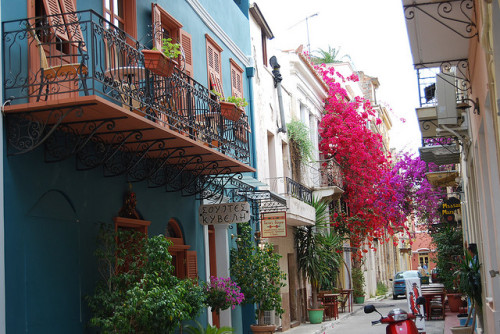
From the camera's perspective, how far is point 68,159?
29.7ft

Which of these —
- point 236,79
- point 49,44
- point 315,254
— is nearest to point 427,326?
point 315,254

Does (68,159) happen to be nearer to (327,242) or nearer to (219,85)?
(219,85)

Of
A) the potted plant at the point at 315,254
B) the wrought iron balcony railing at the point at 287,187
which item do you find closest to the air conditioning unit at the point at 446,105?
the wrought iron balcony railing at the point at 287,187

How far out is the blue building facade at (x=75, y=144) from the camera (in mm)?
7848

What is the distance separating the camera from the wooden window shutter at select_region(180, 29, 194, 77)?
13406mm

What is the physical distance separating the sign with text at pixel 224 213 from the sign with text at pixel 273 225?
334 cm

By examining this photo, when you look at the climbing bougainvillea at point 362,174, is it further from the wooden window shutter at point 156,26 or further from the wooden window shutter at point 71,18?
the wooden window shutter at point 71,18

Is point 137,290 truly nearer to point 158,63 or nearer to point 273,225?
point 158,63

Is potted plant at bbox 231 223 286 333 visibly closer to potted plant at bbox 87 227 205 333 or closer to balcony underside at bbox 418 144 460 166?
balcony underside at bbox 418 144 460 166

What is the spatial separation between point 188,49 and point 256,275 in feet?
17.4

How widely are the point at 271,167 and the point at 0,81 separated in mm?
14049

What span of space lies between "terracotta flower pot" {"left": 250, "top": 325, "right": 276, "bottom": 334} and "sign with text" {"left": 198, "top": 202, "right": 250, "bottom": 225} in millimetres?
3592

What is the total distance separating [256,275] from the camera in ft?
50.7

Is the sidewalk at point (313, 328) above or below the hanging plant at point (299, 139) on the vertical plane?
below
